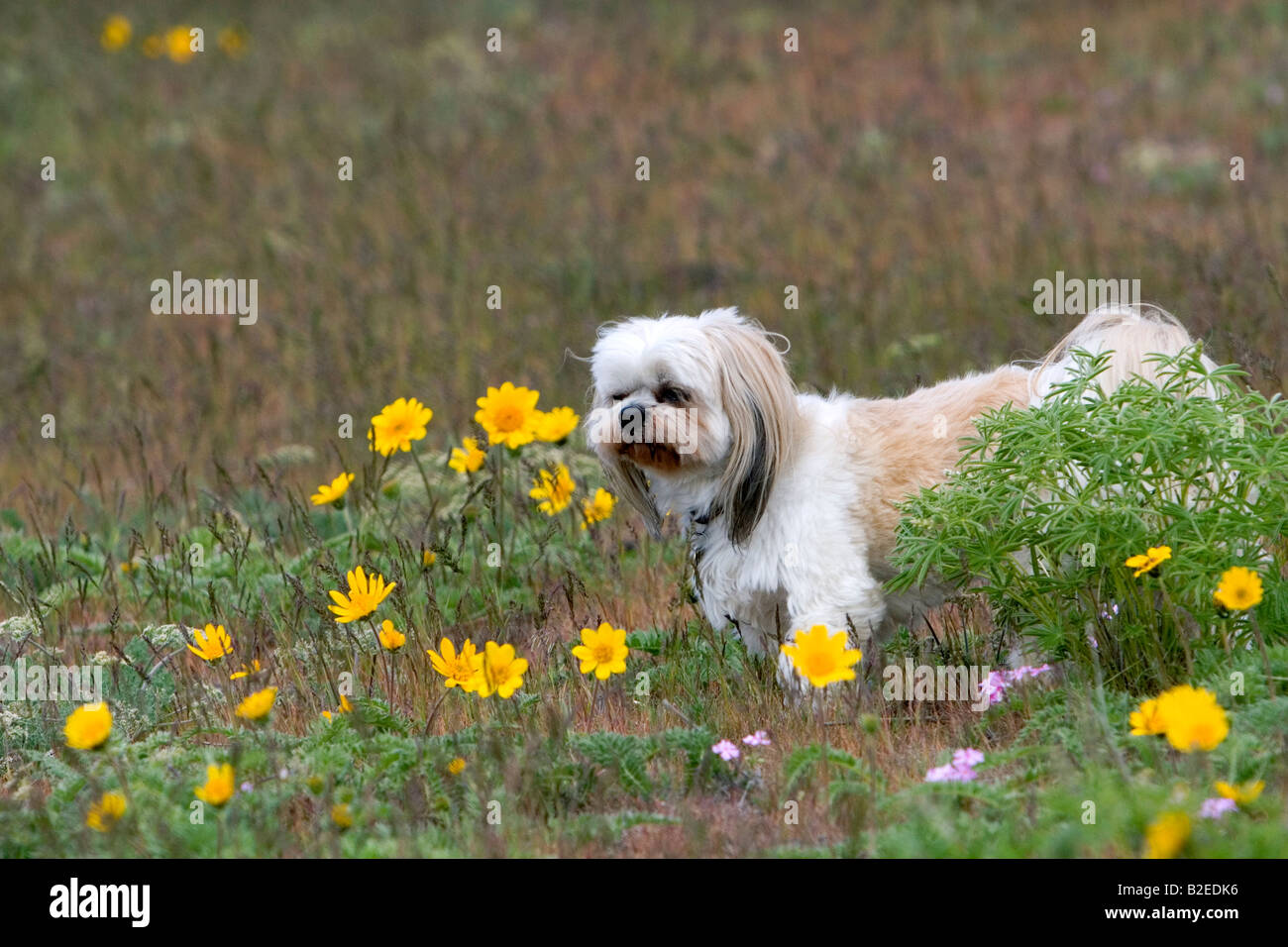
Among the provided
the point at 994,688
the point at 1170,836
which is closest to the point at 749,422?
the point at 994,688

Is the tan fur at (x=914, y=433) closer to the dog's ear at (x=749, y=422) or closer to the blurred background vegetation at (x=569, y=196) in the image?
the dog's ear at (x=749, y=422)

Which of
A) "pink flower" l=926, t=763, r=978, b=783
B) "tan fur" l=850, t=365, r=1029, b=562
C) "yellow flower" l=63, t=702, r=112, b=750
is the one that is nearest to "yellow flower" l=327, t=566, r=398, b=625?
"yellow flower" l=63, t=702, r=112, b=750

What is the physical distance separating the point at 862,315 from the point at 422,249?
405 centimetres

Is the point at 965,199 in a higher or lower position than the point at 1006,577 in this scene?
higher

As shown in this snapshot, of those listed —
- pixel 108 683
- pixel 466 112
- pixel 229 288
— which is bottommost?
pixel 108 683

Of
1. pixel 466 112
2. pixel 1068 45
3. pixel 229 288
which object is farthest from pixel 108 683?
pixel 1068 45

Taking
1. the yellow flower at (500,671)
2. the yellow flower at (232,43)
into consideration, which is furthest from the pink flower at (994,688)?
the yellow flower at (232,43)

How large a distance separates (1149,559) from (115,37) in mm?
16479

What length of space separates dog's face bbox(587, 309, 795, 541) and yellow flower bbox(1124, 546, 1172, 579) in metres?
1.25

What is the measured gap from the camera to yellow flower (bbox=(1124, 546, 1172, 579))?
4066mm

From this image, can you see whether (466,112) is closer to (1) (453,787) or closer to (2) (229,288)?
(2) (229,288)

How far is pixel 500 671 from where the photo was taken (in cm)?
461

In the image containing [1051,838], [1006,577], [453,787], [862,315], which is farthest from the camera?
[862,315]

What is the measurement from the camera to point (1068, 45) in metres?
15.8
